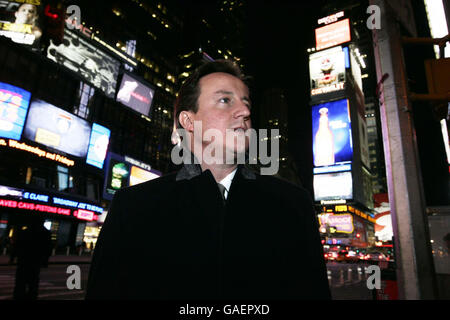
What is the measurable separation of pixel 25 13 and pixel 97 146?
47.2ft

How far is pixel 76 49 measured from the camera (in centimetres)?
3116

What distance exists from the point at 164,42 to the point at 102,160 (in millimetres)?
46261

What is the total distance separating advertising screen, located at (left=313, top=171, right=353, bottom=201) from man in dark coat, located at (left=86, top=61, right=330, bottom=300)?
53.8 m

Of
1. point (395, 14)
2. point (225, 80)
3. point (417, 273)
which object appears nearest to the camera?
point (225, 80)

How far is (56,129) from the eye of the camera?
91.9ft

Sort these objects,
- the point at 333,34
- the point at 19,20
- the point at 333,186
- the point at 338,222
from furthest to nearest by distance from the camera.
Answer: the point at 338,222 < the point at 333,186 < the point at 333,34 < the point at 19,20

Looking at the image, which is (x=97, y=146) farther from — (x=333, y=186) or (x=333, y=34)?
(x=333, y=34)

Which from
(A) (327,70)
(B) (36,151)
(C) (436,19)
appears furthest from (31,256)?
(A) (327,70)

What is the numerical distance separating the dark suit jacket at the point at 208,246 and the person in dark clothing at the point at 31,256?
6.69 m

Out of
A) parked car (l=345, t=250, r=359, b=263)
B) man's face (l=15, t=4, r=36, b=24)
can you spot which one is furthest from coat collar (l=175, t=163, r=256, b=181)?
parked car (l=345, t=250, r=359, b=263)

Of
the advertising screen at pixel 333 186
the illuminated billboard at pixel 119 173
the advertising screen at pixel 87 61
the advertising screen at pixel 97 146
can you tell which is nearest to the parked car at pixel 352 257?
the advertising screen at pixel 333 186

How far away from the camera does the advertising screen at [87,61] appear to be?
98.2 feet
